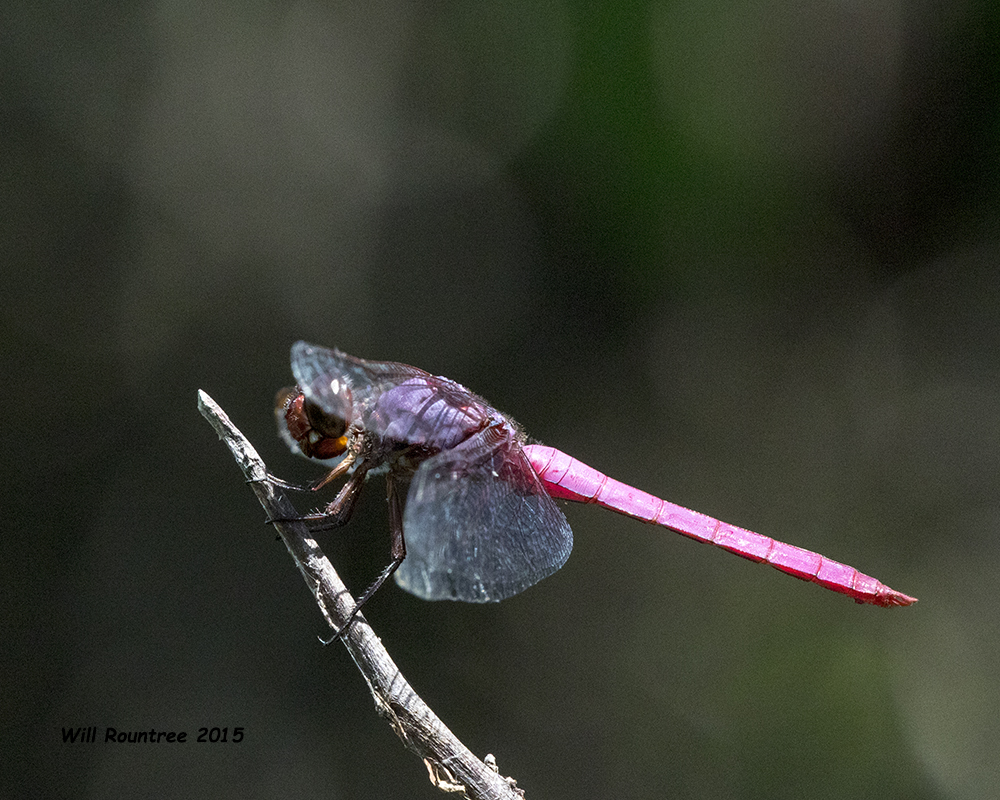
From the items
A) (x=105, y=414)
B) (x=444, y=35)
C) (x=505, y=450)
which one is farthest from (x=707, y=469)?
(x=105, y=414)

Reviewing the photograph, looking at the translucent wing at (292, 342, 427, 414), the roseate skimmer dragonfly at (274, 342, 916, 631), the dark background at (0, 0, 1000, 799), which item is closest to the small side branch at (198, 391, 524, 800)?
the roseate skimmer dragonfly at (274, 342, 916, 631)

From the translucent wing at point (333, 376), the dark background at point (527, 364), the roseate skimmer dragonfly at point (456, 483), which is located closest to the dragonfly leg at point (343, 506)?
the roseate skimmer dragonfly at point (456, 483)

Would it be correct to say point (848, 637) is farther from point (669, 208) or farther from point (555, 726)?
point (669, 208)

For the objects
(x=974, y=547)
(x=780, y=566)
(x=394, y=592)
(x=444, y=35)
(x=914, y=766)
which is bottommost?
(x=914, y=766)

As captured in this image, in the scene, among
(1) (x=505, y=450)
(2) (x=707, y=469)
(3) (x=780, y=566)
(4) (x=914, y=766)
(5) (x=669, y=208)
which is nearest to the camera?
(1) (x=505, y=450)

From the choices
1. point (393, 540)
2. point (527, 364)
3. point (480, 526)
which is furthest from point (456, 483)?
point (527, 364)

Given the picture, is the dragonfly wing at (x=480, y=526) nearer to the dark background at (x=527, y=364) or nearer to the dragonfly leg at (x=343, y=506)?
the dragonfly leg at (x=343, y=506)

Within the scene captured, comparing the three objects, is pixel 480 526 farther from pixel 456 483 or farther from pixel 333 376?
pixel 333 376
